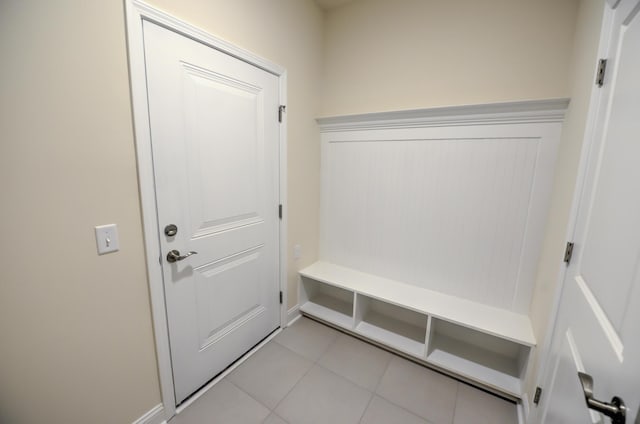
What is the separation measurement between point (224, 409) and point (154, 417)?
35 centimetres

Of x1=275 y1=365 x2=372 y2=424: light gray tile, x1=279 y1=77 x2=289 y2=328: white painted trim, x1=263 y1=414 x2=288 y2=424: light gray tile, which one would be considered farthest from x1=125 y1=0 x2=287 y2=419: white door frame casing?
x1=275 y1=365 x2=372 y2=424: light gray tile

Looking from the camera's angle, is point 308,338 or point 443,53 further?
point 308,338

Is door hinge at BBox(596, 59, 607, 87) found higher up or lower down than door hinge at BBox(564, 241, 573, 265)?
higher up

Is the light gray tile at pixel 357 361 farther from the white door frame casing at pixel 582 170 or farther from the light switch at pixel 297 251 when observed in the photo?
the white door frame casing at pixel 582 170

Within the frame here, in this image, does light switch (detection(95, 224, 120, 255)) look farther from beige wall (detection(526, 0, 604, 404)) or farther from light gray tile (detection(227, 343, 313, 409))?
beige wall (detection(526, 0, 604, 404))

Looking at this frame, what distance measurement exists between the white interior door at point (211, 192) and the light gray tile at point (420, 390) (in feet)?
3.34

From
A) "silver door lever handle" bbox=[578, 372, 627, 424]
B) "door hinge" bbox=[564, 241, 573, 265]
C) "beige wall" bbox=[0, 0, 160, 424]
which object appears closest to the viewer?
"silver door lever handle" bbox=[578, 372, 627, 424]

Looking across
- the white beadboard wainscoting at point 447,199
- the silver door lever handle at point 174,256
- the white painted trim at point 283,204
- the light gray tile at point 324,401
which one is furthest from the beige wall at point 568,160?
the silver door lever handle at point 174,256

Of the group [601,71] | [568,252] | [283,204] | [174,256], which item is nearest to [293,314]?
Result: [283,204]

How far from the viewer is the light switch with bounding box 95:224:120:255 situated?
108 centimetres

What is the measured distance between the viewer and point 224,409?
1.48m

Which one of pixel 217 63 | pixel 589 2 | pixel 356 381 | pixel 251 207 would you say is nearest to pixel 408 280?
pixel 356 381

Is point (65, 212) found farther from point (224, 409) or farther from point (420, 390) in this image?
point (420, 390)

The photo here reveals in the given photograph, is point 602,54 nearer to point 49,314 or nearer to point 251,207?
point 251,207
